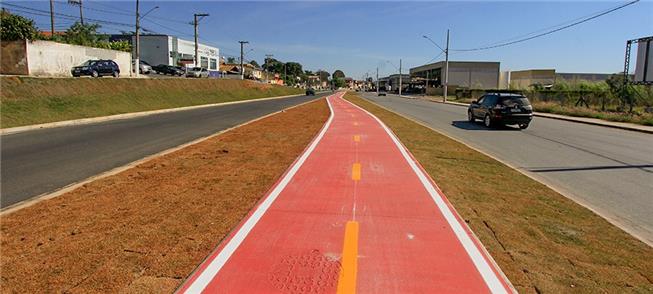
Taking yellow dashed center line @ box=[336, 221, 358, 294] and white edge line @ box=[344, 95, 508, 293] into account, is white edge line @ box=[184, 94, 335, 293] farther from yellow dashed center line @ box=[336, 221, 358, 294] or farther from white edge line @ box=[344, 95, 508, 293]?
white edge line @ box=[344, 95, 508, 293]

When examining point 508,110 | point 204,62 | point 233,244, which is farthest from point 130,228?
point 204,62

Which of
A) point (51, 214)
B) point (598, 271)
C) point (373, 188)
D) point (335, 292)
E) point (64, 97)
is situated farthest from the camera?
point (64, 97)

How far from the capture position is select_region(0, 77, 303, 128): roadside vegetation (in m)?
19.8

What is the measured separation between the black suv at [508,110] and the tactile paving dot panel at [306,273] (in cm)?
1745

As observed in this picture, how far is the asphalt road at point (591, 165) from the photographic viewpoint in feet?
22.7

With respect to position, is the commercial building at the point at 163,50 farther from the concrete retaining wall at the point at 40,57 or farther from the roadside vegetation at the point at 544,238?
the roadside vegetation at the point at 544,238

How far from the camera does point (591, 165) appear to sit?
10789 millimetres

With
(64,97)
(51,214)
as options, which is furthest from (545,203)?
(64,97)

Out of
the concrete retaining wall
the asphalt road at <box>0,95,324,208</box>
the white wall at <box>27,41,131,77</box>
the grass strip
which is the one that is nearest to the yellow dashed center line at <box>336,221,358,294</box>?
the grass strip

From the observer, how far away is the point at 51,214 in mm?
5820

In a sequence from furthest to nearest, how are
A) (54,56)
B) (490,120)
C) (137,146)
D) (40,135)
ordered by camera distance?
(54,56), (490,120), (40,135), (137,146)

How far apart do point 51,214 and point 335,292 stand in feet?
13.9

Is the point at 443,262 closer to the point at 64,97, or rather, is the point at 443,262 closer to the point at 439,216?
the point at 439,216

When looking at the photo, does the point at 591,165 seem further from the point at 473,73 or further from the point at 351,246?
the point at 473,73
